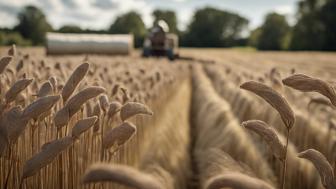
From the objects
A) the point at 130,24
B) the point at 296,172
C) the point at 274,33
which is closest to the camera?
the point at 296,172

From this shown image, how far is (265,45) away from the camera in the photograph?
2702 inches

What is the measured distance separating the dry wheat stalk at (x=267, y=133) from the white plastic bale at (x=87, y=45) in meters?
19.9

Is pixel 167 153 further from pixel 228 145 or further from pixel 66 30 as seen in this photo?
pixel 66 30

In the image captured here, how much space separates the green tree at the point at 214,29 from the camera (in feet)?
215

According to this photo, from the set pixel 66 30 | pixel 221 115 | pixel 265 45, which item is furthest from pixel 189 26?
pixel 221 115

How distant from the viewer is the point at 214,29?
7106cm

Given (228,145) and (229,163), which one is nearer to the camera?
(229,163)

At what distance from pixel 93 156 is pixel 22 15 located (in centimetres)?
7070

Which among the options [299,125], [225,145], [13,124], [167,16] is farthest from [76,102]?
[167,16]

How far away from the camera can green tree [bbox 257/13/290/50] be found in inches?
2702

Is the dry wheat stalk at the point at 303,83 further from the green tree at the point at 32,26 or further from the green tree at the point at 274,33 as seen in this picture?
the green tree at the point at 274,33

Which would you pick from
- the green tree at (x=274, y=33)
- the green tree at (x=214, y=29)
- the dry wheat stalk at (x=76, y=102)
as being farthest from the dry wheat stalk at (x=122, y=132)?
the green tree at (x=274, y=33)

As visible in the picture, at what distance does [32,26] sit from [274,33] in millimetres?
36025

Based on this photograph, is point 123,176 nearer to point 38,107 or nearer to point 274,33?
point 38,107
